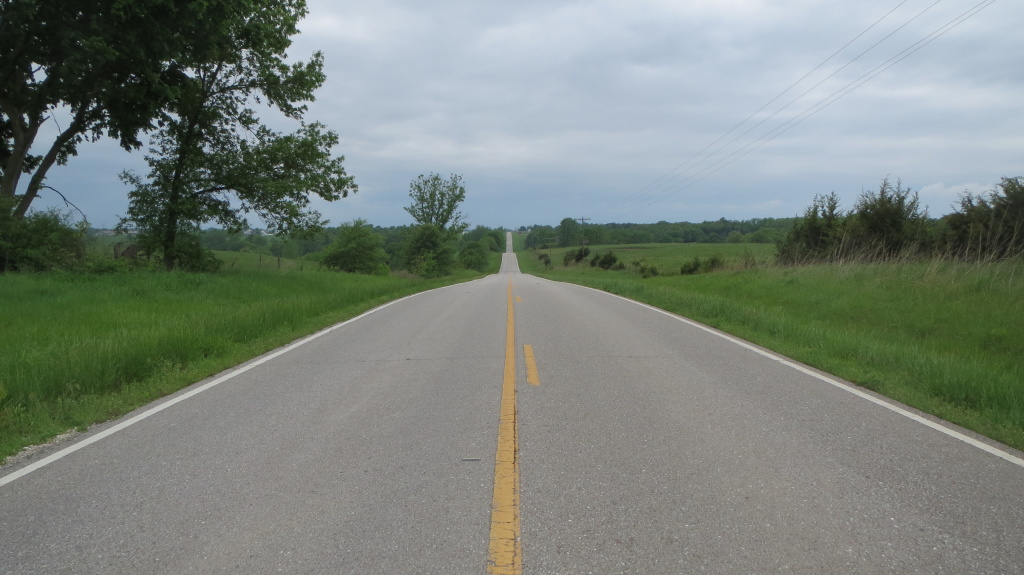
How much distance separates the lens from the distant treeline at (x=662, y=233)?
108 m

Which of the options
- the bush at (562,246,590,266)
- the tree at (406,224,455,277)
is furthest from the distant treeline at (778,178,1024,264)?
the bush at (562,246,590,266)

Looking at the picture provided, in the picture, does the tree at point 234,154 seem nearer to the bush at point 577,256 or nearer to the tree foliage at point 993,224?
the tree foliage at point 993,224

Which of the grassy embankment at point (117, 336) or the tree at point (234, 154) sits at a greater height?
the tree at point (234, 154)

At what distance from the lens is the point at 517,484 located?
4.18 meters

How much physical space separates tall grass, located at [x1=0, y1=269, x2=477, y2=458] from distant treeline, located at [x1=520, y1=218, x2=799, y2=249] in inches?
3252

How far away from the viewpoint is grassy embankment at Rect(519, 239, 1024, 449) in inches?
268

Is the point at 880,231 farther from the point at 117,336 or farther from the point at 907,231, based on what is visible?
the point at 117,336

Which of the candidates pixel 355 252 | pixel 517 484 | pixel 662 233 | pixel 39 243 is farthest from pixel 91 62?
pixel 662 233

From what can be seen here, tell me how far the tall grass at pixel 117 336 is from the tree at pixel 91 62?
17.3 ft

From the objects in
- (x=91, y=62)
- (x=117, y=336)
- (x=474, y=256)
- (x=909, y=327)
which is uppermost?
(x=91, y=62)

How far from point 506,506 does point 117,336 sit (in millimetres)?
8860

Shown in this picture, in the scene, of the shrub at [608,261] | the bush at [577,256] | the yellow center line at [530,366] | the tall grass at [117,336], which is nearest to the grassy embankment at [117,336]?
the tall grass at [117,336]

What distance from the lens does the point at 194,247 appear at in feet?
81.8

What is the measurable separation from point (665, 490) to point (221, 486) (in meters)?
3.05
